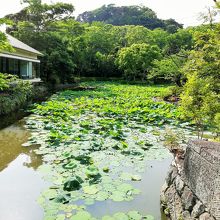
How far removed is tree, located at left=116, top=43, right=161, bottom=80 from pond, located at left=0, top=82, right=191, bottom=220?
27822mm

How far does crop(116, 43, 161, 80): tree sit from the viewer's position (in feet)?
128

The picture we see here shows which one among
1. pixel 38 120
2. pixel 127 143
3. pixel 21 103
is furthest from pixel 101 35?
pixel 127 143

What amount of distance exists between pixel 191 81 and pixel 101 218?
13.0 ft

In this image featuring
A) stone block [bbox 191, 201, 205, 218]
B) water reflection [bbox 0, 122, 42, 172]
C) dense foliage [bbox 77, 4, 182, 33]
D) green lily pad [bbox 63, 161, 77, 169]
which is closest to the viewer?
stone block [bbox 191, 201, 205, 218]

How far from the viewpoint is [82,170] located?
667 centimetres

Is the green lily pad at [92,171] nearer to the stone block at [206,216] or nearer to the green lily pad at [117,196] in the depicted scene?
the green lily pad at [117,196]

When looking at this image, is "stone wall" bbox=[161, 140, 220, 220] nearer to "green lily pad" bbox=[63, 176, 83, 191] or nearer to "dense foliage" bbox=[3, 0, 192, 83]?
"green lily pad" bbox=[63, 176, 83, 191]

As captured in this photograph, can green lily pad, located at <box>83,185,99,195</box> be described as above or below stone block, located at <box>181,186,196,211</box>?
below

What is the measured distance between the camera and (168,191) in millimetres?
5293

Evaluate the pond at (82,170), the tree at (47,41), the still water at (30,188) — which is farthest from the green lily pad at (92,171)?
the tree at (47,41)

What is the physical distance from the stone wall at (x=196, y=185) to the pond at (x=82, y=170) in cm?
43

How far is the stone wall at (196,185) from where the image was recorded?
3697 mm

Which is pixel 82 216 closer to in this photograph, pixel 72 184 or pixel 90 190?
pixel 90 190

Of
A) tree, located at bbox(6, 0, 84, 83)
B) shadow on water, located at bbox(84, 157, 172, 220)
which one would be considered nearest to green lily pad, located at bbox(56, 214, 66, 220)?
shadow on water, located at bbox(84, 157, 172, 220)
